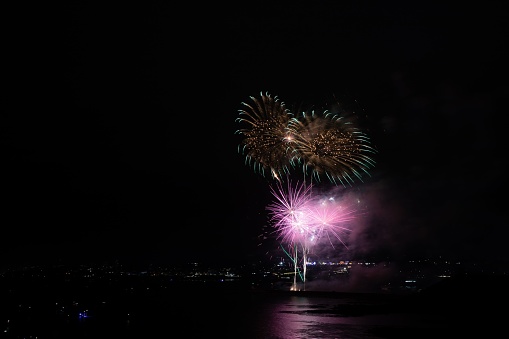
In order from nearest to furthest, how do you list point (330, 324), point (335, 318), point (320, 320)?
point (330, 324) → point (320, 320) → point (335, 318)

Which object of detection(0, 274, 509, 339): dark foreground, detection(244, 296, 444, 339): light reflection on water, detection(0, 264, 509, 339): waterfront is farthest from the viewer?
detection(0, 274, 509, 339): dark foreground

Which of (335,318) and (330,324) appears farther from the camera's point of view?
(335,318)

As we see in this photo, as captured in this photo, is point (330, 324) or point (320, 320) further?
point (320, 320)

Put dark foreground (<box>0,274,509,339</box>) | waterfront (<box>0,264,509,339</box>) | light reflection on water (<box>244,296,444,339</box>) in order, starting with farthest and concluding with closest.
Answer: dark foreground (<box>0,274,509,339</box>)
waterfront (<box>0,264,509,339</box>)
light reflection on water (<box>244,296,444,339</box>)

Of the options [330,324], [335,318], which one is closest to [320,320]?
[335,318]

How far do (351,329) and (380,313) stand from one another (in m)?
7.74

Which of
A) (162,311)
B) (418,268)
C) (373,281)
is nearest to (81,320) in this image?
(162,311)

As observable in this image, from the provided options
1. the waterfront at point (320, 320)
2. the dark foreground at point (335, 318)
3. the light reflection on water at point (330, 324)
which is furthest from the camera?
the dark foreground at point (335, 318)

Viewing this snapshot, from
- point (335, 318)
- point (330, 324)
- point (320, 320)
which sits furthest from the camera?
point (335, 318)

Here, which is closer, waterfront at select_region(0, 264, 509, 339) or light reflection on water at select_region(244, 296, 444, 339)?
light reflection on water at select_region(244, 296, 444, 339)

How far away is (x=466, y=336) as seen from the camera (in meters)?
20.0

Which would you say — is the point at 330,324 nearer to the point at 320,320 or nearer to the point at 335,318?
the point at 320,320

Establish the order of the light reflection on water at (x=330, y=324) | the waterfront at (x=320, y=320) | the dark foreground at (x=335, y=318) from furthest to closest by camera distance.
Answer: the dark foreground at (x=335, y=318) → the waterfront at (x=320, y=320) → the light reflection on water at (x=330, y=324)

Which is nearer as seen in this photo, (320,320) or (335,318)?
(320,320)
